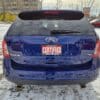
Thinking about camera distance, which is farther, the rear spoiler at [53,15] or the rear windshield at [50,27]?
the rear spoiler at [53,15]

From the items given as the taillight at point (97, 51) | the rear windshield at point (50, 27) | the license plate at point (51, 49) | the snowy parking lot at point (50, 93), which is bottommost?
the snowy parking lot at point (50, 93)

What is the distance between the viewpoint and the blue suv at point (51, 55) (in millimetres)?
5219

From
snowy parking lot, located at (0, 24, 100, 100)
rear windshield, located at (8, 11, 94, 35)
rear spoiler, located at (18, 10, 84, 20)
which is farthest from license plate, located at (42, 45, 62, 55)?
snowy parking lot, located at (0, 24, 100, 100)

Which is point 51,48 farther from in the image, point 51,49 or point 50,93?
point 50,93

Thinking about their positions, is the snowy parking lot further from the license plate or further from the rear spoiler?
the rear spoiler

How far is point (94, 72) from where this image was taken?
5.43 metres

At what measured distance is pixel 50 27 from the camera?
5.50 metres

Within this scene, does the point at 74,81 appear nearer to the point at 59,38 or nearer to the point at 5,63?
the point at 59,38

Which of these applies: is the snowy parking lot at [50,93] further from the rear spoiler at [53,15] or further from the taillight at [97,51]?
the rear spoiler at [53,15]

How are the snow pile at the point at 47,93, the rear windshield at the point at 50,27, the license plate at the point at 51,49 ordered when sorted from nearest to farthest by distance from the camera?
the license plate at the point at 51,49 < the rear windshield at the point at 50,27 < the snow pile at the point at 47,93

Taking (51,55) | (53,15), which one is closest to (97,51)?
(51,55)

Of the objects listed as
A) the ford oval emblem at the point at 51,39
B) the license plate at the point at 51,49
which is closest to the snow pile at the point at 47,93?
the license plate at the point at 51,49

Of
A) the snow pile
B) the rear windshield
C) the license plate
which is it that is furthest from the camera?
the snow pile

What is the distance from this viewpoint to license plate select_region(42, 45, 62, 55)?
5.19 m
